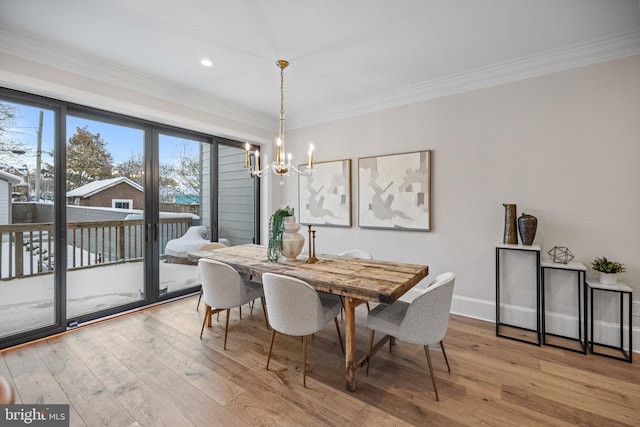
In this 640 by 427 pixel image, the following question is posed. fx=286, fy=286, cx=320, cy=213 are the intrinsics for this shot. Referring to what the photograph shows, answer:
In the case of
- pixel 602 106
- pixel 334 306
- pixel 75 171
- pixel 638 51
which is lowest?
pixel 334 306

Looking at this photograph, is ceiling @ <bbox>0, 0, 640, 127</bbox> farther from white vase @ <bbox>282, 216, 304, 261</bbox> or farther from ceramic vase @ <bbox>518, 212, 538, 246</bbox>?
white vase @ <bbox>282, 216, 304, 261</bbox>

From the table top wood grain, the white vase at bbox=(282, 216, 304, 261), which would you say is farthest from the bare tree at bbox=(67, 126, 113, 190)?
the white vase at bbox=(282, 216, 304, 261)

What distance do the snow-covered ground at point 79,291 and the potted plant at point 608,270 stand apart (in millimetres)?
4494

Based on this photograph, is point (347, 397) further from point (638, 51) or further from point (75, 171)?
point (638, 51)

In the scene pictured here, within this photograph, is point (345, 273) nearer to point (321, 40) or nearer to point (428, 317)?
point (428, 317)

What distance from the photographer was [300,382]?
207 centimetres

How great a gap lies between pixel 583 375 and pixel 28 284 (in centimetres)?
482

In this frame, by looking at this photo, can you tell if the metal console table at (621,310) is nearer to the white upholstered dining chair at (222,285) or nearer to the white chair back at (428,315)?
the white chair back at (428,315)

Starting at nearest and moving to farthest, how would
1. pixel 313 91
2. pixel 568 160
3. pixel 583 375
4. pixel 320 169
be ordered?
1. pixel 583 375
2. pixel 568 160
3. pixel 313 91
4. pixel 320 169

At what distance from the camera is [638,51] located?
2.44 metres

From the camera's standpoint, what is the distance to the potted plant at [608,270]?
94.9 inches

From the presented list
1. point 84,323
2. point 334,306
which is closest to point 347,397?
point 334,306

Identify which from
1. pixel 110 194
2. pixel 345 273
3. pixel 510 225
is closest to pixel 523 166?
pixel 510 225

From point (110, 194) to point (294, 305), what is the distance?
106 inches
